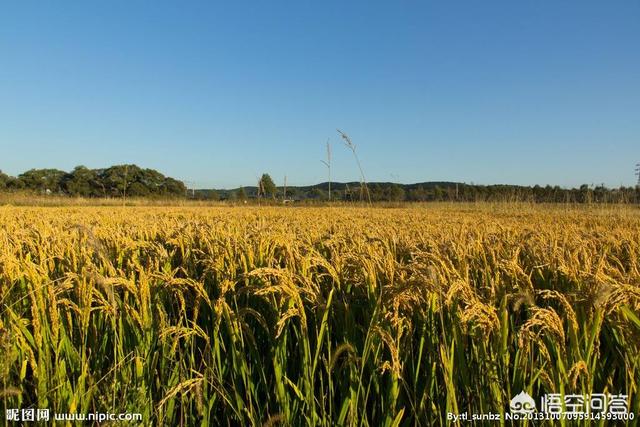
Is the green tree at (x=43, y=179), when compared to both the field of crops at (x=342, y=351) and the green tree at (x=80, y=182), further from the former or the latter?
the field of crops at (x=342, y=351)

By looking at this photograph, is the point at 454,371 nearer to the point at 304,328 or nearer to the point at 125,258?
the point at 304,328

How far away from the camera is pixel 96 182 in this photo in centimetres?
5388

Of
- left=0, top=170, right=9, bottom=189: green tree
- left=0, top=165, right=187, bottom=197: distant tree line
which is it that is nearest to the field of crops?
left=0, top=165, right=187, bottom=197: distant tree line

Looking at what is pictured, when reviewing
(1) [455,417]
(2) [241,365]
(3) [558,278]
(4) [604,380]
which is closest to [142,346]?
(2) [241,365]

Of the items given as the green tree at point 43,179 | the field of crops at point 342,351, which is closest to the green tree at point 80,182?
the green tree at point 43,179

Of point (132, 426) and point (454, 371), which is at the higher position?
point (454, 371)

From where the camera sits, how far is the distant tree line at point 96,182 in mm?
49750

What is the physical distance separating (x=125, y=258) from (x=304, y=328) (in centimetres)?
154

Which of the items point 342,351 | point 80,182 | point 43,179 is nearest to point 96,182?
point 80,182

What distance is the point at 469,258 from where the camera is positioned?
78.5 inches

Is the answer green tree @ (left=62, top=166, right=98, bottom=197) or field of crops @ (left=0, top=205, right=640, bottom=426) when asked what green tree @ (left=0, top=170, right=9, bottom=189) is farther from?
field of crops @ (left=0, top=205, right=640, bottom=426)

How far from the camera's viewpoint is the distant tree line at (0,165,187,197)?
49.8 m

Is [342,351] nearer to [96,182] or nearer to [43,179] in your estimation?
[96,182]

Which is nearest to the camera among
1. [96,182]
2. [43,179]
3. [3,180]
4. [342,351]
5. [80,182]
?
[342,351]
